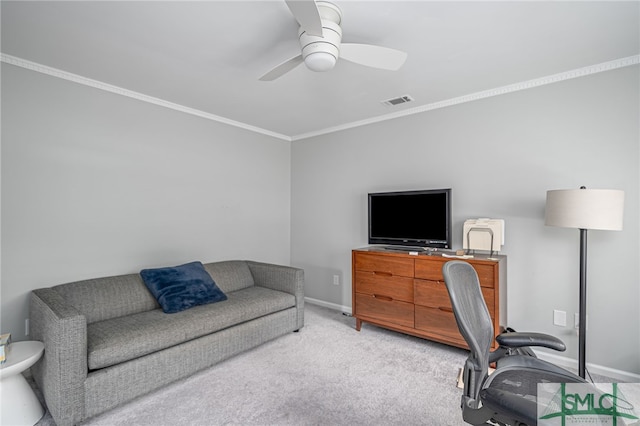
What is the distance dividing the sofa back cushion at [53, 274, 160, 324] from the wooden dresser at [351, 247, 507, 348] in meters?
2.04

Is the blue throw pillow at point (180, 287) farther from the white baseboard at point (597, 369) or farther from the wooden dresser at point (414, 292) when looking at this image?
the white baseboard at point (597, 369)

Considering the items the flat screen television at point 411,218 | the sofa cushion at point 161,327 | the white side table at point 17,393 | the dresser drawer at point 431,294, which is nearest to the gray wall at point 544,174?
the flat screen television at point 411,218

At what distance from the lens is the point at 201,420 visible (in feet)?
6.14

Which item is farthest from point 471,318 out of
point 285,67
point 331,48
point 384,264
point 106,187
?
point 106,187

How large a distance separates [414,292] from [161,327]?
2179mm

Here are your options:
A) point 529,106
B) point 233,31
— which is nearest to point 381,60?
point 233,31

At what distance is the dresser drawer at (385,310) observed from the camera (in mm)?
2957

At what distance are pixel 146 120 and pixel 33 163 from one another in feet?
3.34

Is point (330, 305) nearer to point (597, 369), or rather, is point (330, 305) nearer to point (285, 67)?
point (597, 369)

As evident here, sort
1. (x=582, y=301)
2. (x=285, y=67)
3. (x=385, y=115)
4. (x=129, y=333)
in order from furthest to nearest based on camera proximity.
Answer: (x=385, y=115) < (x=582, y=301) < (x=129, y=333) < (x=285, y=67)

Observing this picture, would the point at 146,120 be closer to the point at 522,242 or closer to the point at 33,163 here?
the point at 33,163

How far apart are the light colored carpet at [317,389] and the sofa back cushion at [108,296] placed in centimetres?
72

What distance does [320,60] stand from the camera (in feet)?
5.88

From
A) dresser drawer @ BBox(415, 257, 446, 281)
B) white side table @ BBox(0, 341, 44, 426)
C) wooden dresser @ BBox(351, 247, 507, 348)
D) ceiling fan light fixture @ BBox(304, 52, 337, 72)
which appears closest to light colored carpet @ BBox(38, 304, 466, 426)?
white side table @ BBox(0, 341, 44, 426)
